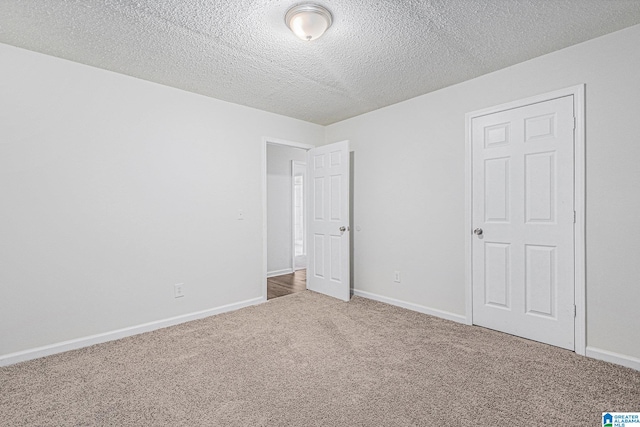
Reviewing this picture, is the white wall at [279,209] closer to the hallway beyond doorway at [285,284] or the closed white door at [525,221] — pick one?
the hallway beyond doorway at [285,284]

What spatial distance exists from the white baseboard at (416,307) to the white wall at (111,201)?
1435 mm

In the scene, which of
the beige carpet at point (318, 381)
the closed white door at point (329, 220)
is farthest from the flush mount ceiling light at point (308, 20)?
the beige carpet at point (318, 381)

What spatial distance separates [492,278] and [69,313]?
3.74 m

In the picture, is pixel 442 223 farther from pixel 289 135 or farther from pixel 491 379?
pixel 289 135

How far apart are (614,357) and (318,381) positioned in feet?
7.08

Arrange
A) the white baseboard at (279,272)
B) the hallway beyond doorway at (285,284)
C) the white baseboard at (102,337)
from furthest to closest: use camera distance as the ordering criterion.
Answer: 1. the white baseboard at (279,272)
2. the hallway beyond doorway at (285,284)
3. the white baseboard at (102,337)

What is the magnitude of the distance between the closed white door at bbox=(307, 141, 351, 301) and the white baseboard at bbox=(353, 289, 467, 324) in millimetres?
249

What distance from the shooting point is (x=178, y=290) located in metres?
3.18

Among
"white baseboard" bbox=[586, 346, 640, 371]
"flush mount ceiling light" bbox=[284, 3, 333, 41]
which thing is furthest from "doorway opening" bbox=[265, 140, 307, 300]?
"white baseboard" bbox=[586, 346, 640, 371]

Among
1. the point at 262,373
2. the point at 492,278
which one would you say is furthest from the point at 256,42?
the point at 492,278

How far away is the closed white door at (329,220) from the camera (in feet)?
12.8

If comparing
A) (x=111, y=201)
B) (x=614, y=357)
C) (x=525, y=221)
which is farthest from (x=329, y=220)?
(x=614, y=357)

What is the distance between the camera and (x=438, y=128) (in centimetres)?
328

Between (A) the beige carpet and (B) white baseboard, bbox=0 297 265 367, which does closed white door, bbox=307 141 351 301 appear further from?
(B) white baseboard, bbox=0 297 265 367
